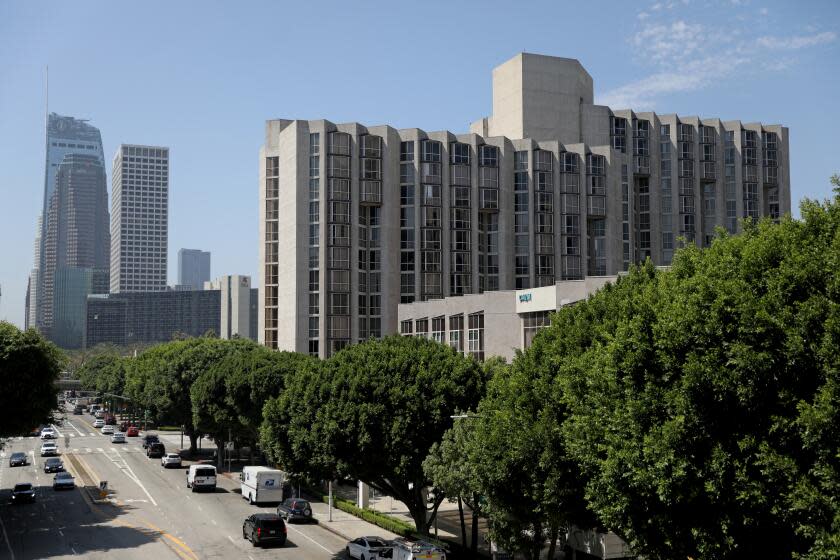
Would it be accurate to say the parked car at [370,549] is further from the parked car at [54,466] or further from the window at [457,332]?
the parked car at [54,466]

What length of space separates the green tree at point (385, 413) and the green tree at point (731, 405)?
1795cm

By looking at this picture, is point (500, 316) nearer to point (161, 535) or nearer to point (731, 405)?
point (161, 535)

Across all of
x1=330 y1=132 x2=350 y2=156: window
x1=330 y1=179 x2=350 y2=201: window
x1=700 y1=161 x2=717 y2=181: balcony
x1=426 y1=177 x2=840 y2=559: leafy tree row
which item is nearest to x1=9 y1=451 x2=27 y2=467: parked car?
x1=330 y1=179 x2=350 y2=201: window

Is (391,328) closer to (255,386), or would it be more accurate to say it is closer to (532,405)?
(255,386)

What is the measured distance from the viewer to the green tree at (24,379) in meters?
52.2

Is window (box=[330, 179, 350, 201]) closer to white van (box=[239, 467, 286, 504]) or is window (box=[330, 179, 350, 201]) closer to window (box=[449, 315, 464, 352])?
window (box=[449, 315, 464, 352])

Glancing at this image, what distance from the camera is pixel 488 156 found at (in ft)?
354

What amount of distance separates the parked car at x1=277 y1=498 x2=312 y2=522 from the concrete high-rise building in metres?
45.6

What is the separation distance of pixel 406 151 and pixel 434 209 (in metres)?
8.70

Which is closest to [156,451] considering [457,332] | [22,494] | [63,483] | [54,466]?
[54,466]

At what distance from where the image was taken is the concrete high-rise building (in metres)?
101

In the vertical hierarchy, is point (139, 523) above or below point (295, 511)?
below

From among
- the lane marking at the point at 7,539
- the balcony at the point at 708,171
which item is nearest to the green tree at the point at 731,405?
the lane marking at the point at 7,539

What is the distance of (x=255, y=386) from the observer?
66188 mm
